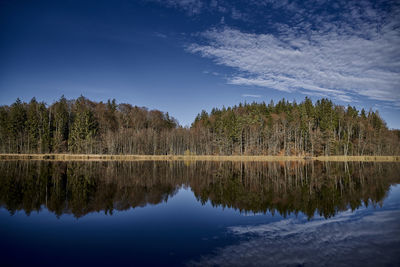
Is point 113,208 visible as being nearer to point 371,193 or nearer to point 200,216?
point 200,216

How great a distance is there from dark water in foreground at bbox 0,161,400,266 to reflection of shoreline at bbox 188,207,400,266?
33 mm

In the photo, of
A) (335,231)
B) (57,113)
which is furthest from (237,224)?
(57,113)

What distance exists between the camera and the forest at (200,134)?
7719 centimetres

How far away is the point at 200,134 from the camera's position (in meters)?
91.6

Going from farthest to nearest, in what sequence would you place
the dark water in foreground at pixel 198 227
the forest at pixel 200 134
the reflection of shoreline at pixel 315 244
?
the forest at pixel 200 134 → the dark water in foreground at pixel 198 227 → the reflection of shoreline at pixel 315 244

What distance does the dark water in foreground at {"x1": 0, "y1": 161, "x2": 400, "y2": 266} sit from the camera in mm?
7785

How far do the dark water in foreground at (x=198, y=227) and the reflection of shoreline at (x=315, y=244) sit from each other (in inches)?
1.3

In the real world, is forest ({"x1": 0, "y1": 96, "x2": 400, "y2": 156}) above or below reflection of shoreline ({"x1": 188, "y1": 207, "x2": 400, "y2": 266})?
above

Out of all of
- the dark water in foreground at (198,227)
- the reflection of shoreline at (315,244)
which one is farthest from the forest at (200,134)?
the reflection of shoreline at (315,244)

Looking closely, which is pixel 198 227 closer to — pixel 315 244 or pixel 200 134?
pixel 315 244

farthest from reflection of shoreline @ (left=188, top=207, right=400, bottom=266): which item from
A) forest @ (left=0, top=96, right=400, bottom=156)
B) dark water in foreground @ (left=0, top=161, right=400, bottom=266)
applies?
forest @ (left=0, top=96, right=400, bottom=156)

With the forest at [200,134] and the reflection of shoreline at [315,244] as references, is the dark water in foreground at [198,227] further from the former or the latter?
the forest at [200,134]

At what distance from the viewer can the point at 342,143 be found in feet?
272

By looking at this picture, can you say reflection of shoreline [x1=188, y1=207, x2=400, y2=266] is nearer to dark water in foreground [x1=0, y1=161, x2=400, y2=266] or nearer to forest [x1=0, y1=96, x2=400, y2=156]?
dark water in foreground [x1=0, y1=161, x2=400, y2=266]
